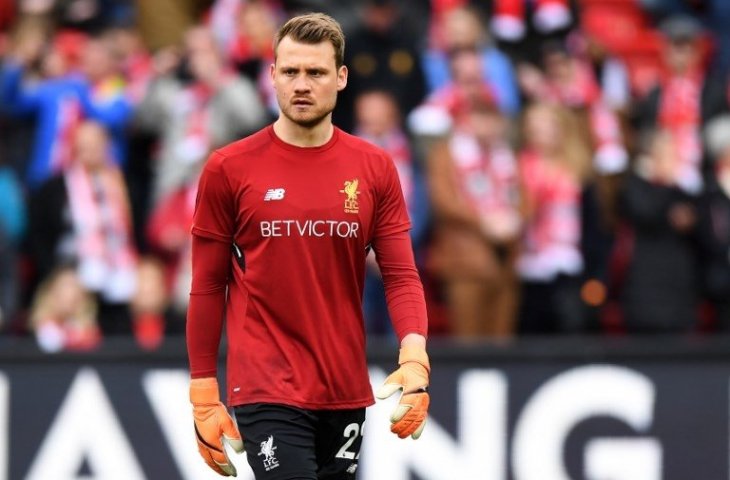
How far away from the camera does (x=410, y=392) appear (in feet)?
16.9

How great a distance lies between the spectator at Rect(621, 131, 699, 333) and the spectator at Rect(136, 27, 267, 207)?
2.42 metres

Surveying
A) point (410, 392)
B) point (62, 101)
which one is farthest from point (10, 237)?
point (410, 392)

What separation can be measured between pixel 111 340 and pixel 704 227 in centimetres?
372

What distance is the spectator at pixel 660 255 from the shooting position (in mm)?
9234

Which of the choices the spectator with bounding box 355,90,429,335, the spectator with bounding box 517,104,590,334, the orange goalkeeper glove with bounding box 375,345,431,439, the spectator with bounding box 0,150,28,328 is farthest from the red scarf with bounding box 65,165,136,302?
the orange goalkeeper glove with bounding box 375,345,431,439

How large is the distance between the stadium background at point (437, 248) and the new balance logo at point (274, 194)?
298 centimetres

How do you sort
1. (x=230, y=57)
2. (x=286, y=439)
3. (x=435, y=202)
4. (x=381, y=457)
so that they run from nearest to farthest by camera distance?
(x=286, y=439)
(x=381, y=457)
(x=435, y=202)
(x=230, y=57)

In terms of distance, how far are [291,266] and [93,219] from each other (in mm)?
4466

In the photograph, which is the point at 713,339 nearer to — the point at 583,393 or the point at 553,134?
the point at 583,393

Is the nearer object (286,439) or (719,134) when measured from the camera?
(286,439)

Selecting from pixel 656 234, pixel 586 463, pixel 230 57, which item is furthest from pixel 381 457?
pixel 230 57

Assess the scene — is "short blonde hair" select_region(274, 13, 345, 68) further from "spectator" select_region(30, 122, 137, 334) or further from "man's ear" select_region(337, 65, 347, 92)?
"spectator" select_region(30, 122, 137, 334)

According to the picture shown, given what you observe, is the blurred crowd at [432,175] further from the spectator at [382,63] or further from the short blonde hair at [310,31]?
the short blonde hair at [310,31]

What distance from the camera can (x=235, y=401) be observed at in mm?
5254
